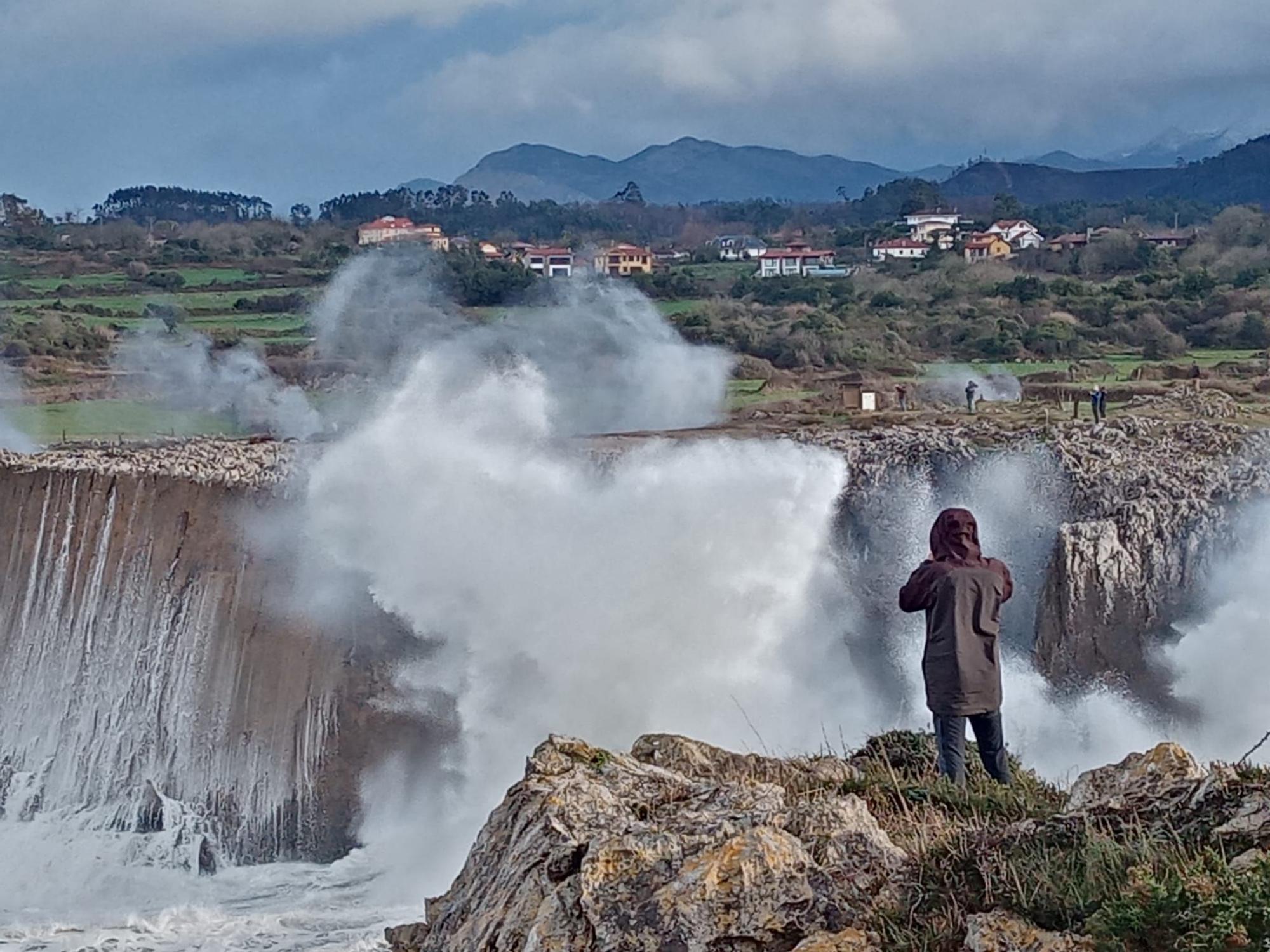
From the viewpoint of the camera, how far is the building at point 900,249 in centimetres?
7700

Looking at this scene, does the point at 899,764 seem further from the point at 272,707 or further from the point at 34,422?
the point at 34,422

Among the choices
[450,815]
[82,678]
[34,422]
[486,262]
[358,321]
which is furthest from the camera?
[486,262]

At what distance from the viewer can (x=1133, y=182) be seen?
158 meters

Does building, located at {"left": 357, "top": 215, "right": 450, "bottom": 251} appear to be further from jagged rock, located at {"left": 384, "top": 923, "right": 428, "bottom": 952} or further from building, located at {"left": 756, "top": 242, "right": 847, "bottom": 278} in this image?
jagged rock, located at {"left": 384, "top": 923, "right": 428, "bottom": 952}

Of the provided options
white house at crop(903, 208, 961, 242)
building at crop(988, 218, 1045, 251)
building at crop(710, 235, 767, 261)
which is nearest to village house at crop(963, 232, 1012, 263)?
building at crop(988, 218, 1045, 251)

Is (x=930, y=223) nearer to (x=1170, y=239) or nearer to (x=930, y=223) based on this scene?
(x=930, y=223)

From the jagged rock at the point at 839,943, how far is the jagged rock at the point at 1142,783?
1.00 metres

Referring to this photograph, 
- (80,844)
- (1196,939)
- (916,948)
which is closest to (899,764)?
(916,948)

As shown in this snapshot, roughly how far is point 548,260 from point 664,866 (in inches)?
2607

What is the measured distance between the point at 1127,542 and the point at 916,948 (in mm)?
14096

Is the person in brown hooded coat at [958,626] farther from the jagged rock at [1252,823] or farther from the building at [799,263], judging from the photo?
the building at [799,263]

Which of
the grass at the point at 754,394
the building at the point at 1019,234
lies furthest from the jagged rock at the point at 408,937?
the building at the point at 1019,234

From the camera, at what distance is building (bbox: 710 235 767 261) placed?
83.0 meters

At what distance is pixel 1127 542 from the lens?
17.8 metres
